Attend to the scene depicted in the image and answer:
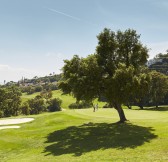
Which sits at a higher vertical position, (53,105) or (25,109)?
(53,105)

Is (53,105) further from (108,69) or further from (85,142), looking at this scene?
(85,142)

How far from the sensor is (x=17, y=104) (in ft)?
420

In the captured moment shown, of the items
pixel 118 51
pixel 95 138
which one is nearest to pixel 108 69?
pixel 118 51

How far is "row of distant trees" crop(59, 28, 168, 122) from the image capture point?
34206mm

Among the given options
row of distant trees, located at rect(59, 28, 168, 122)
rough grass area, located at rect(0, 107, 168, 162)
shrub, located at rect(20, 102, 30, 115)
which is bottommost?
rough grass area, located at rect(0, 107, 168, 162)

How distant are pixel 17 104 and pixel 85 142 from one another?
339ft

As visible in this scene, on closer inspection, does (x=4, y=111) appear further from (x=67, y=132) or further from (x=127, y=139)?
(x=127, y=139)

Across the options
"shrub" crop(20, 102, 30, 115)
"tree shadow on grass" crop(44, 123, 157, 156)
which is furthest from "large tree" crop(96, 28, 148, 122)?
"shrub" crop(20, 102, 30, 115)

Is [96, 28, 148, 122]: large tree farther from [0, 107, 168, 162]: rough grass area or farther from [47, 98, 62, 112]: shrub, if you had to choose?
[47, 98, 62, 112]: shrub

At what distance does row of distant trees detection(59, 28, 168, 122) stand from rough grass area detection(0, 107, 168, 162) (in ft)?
14.1

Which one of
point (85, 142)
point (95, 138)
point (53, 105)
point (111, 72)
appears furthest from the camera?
point (53, 105)

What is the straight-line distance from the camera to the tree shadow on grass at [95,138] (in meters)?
26.7

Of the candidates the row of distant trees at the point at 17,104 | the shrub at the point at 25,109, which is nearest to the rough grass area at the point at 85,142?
the row of distant trees at the point at 17,104

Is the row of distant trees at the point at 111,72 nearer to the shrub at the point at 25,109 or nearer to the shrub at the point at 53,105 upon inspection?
the shrub at the point at 25,109
